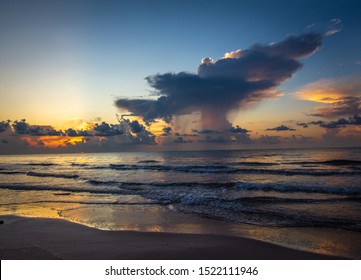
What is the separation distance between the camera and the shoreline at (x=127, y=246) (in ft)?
21.7

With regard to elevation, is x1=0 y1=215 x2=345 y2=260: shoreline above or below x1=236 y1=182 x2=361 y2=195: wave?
above

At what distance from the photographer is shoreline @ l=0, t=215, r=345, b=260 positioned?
21.7ft

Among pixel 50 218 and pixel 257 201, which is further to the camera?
pixel 257 201

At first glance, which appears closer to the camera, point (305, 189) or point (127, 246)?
point (127, 246)

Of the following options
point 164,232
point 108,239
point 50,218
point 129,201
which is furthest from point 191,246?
point 129,201

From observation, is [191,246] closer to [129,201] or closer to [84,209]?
[84,209]

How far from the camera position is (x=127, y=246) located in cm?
736

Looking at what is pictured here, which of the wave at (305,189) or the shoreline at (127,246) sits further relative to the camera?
the wave at (305,189)

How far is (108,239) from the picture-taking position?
8.04m

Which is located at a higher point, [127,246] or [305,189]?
[127,246]

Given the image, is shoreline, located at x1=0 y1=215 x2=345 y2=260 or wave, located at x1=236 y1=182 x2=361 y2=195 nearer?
shoreline, located at x1=0 y1=215 x2=345 y2=260

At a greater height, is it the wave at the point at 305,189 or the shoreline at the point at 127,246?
the shoreline at the point at 127,246
